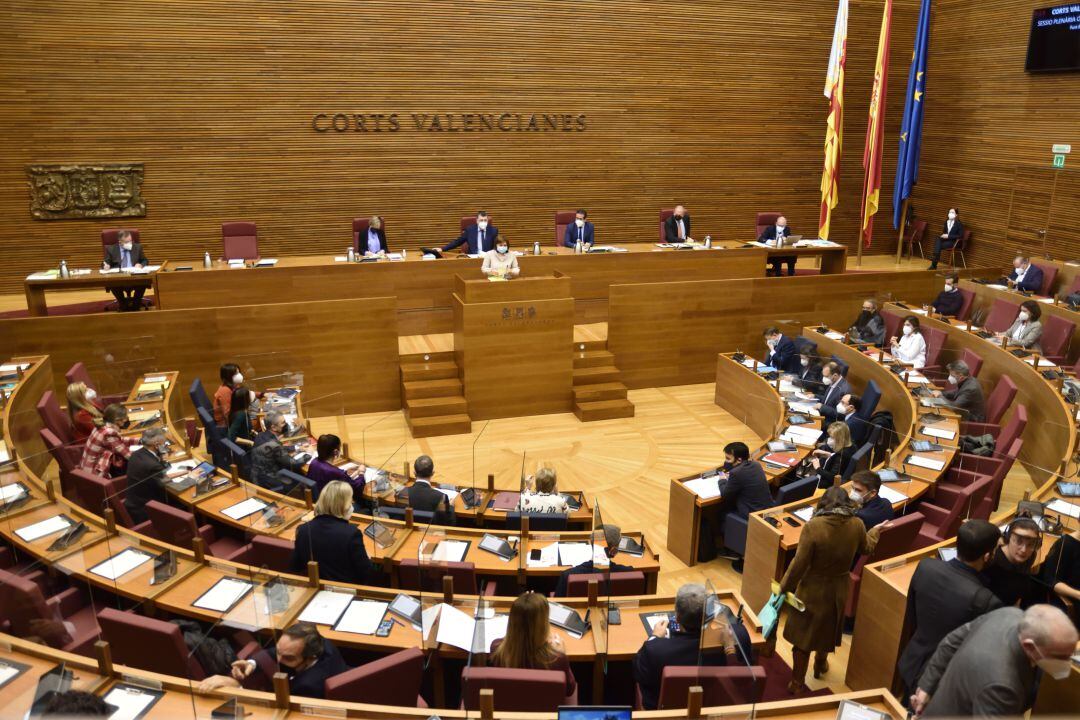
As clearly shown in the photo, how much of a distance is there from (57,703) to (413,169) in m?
11.1

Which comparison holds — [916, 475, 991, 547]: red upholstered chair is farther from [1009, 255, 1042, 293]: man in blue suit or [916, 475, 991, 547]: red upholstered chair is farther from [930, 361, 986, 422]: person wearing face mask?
[1009, 255, 1042, 293]: man in blue suit

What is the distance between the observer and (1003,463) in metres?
6.75

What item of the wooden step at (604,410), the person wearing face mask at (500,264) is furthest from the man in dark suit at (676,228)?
the wooden step at (604,410)

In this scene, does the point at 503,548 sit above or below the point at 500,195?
below

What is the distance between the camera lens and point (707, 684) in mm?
3508

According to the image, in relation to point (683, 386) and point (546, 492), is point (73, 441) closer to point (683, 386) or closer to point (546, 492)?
point (546, 492)

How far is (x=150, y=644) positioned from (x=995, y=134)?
15451 mm

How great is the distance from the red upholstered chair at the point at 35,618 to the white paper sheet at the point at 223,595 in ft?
1.92

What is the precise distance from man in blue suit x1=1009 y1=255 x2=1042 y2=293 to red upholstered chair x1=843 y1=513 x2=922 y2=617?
741cm

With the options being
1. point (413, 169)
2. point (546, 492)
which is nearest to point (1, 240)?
point (413, 169)

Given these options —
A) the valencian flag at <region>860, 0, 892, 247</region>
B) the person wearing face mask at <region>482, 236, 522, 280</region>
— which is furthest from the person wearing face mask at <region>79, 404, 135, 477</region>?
the valencian flag at <region>860, 0, 892, 247</region>

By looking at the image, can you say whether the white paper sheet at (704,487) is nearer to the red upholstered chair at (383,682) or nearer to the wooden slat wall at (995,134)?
the red upholstered chair at (383,682)

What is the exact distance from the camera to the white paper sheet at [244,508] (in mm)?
5867

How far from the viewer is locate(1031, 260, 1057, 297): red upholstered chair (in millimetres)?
11297
